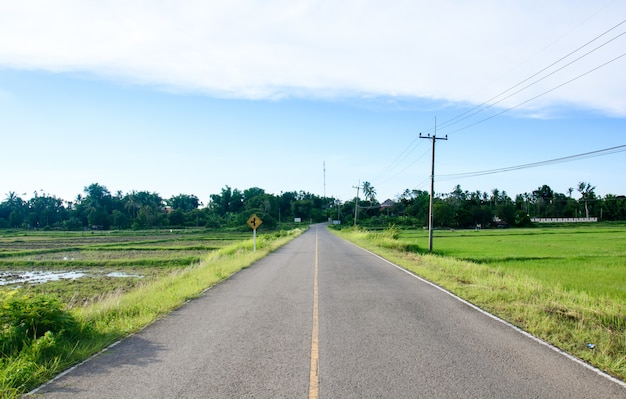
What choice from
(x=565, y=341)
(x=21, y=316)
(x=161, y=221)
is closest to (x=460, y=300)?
(x=565, y=341)

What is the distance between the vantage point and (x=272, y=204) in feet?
458

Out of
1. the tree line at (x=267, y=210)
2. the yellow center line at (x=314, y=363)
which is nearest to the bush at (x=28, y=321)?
the yellow center line at (x=314, y=363)

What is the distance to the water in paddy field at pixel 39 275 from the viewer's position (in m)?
20.4

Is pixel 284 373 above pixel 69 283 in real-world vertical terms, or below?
above

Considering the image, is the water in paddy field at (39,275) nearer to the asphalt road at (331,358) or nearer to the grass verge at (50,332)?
the grass verge at (50,332)

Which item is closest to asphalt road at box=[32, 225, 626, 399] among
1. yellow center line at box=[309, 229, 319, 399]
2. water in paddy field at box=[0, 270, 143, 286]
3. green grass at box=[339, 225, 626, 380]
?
yellow center line at box=[309, 229, 319, 399]

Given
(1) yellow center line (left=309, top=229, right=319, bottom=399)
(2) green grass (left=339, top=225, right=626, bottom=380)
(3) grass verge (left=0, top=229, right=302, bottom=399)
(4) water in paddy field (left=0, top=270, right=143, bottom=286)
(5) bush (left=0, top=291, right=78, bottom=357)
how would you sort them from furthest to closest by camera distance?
1. (4) water in paddy field (left=0, top=270, right=143, bottom=286)
2. (2) green grass (left=339, top=225, right=626, bottom=380)
3. (5) bush (left=0, top=291, right=78, bottom=357)
4. (3) grass verge (left=0, top=229, right=302, bottom=399)
5. (1) yellow center line (left=309, top=229, right=319, bottom=399)

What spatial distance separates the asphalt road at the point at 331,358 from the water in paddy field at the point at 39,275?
14.8m

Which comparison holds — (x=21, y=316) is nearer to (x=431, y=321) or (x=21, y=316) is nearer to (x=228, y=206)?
(x=431, y=321)

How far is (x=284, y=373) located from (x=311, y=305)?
4698mm

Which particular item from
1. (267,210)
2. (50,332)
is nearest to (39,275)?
(50,332)

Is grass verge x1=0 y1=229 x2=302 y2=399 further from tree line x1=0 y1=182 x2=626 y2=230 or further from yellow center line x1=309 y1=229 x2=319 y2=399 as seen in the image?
tree line x1=0 y1=182 x2=626 y2=230

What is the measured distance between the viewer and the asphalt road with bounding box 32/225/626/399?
15.9ft

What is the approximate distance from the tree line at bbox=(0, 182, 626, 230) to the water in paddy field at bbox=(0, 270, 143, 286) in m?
63.1
